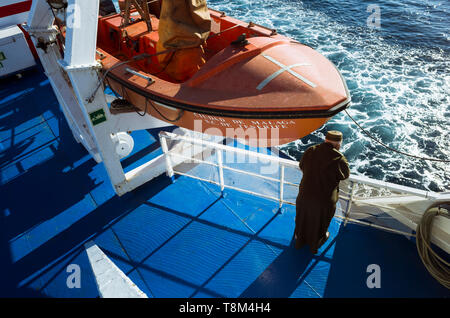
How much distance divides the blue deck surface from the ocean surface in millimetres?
3082

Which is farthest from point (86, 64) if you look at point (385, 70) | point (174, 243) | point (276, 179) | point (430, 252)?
point (385, 70)

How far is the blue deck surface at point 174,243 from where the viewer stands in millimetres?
2902

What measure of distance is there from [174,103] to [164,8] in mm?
1014

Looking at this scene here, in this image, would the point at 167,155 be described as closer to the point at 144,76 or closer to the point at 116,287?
the point at 144,76

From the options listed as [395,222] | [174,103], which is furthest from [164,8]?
[395,222]

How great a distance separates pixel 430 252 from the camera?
2811 millimetres

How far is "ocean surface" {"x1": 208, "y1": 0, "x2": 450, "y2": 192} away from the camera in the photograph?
6.10 meters

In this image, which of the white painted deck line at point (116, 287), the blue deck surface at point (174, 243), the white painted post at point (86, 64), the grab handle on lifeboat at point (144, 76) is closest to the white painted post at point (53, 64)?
the blue deck surface at point (174, 243)

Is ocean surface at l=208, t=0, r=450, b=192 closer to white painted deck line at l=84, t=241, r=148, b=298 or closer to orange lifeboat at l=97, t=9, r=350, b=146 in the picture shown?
orange lifeboat at l=97, t=9, r=350, b=146

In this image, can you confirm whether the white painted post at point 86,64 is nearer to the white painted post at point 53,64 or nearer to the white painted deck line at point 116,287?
the white painted post at point 53,64

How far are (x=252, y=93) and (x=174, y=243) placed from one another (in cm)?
169

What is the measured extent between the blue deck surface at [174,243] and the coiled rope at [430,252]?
110 mm
